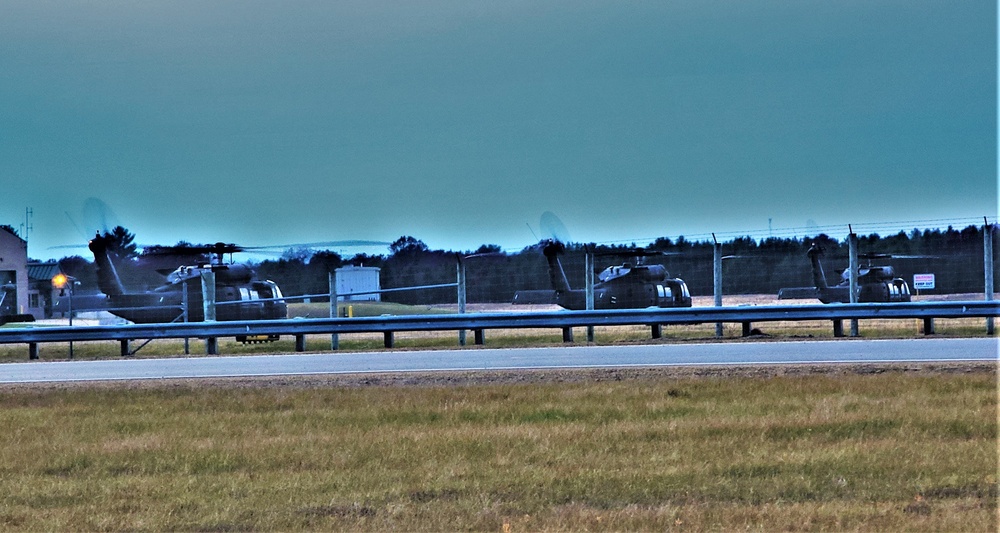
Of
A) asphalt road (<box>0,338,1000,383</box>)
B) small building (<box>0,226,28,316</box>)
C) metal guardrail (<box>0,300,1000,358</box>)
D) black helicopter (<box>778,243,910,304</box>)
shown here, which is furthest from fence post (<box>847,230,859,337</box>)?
small building (<box>0,226,28,316</box>)

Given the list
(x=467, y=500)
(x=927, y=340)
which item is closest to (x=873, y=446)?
(x=467, y=500)

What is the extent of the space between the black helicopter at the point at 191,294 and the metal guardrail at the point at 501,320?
23.5 ft

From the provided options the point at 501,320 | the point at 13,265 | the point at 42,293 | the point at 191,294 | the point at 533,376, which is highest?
the point at 13,265

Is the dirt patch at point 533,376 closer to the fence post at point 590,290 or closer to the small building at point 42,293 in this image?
the fence post at point 590,290

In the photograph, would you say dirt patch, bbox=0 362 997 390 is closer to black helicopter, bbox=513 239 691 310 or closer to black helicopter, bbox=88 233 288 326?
black helicopter, bbox=88 233 288 326

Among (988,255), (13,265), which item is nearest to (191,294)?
(988,255)

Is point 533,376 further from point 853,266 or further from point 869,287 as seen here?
point 869,287

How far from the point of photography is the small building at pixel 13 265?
50.9 meters

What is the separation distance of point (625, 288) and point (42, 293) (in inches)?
1599

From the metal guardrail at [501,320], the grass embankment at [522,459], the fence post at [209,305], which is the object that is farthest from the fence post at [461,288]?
the grass embankment at [522,459]

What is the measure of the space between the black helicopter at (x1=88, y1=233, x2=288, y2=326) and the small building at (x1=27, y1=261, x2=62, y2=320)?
2241 centimetres

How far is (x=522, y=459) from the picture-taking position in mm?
7504

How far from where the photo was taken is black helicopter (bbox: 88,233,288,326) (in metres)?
28.8

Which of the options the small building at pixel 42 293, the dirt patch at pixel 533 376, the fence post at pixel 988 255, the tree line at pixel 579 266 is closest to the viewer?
the dirt patch at pixel 533 376
